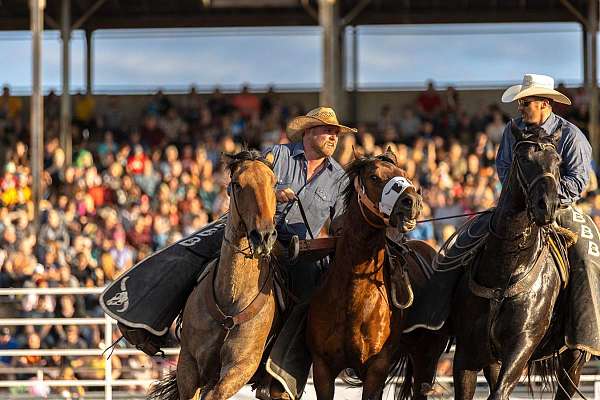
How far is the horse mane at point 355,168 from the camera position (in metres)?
7.27

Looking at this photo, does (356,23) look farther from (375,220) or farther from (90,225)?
(375,220)

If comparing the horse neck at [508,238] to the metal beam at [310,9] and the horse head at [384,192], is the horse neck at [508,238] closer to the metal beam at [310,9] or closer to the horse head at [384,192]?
the horse head at [384,192]

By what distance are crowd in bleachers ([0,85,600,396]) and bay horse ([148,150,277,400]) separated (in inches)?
190

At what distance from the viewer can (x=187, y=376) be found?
7453mm

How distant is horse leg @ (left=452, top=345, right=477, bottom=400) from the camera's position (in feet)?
25.1

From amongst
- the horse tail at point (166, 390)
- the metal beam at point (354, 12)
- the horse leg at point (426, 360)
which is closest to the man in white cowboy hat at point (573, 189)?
the horse leg at point (426, 360)

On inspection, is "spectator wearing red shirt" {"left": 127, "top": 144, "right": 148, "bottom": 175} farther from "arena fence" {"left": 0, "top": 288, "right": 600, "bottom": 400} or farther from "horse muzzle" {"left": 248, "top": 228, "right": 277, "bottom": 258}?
"horse muzzle" {"left": 248, "top": 228, "right": 277, "bottom": 258}

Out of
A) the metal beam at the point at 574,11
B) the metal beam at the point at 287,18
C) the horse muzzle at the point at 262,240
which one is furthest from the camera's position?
the metal beam at the point at 287,18

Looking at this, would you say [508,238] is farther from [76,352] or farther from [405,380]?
[76,352]

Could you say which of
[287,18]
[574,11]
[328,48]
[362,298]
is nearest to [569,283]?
[362,298]

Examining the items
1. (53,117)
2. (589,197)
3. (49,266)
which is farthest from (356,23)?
A: (49,266)

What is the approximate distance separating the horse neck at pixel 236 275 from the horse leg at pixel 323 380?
58cm

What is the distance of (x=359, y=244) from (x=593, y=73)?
45.9 ft

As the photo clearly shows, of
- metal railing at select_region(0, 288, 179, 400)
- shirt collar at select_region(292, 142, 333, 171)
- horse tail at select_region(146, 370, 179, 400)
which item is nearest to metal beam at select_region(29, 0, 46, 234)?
metal railing at select_region(0, 288, 179, 400)
